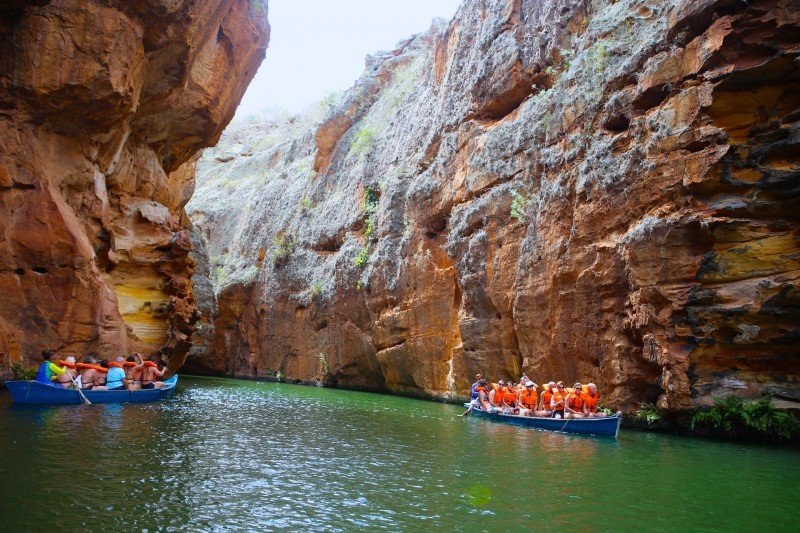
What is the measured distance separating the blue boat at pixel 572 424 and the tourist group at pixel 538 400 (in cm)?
20

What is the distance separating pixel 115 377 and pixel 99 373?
1.55ft

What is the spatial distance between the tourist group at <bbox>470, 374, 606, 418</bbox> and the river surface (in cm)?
120

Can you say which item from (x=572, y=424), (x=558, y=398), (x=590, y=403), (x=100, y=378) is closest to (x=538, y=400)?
(x=558, y=398)

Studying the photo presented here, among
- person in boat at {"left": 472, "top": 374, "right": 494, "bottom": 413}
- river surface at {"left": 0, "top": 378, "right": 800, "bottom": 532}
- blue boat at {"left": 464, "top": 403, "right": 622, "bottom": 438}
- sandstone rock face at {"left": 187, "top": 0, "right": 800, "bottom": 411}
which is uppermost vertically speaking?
sandstone rock face at {"left": 187, "top": 0, "right": 800, "bottom": 411}

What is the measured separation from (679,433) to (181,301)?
680 inches

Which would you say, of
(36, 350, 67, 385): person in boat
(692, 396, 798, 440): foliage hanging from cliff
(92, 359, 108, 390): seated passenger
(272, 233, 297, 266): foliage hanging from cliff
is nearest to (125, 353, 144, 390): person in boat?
(92, 359, 108, 390): seated passenger

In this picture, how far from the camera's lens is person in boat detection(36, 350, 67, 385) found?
1443cm

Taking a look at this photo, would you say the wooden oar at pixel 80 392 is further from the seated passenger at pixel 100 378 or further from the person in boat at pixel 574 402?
the person in boat at pixel 574 402

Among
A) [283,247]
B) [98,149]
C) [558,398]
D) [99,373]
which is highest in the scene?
[283,247]

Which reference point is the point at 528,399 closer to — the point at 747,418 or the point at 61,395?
the point at 747,418

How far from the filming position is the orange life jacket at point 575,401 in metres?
14.8

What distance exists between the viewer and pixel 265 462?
29.6 feet

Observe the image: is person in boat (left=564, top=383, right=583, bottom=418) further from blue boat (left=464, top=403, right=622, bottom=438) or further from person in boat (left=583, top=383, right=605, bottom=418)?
blue boat (left=464, top=403, right=622, bottom=438)

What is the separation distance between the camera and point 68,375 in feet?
49.1
